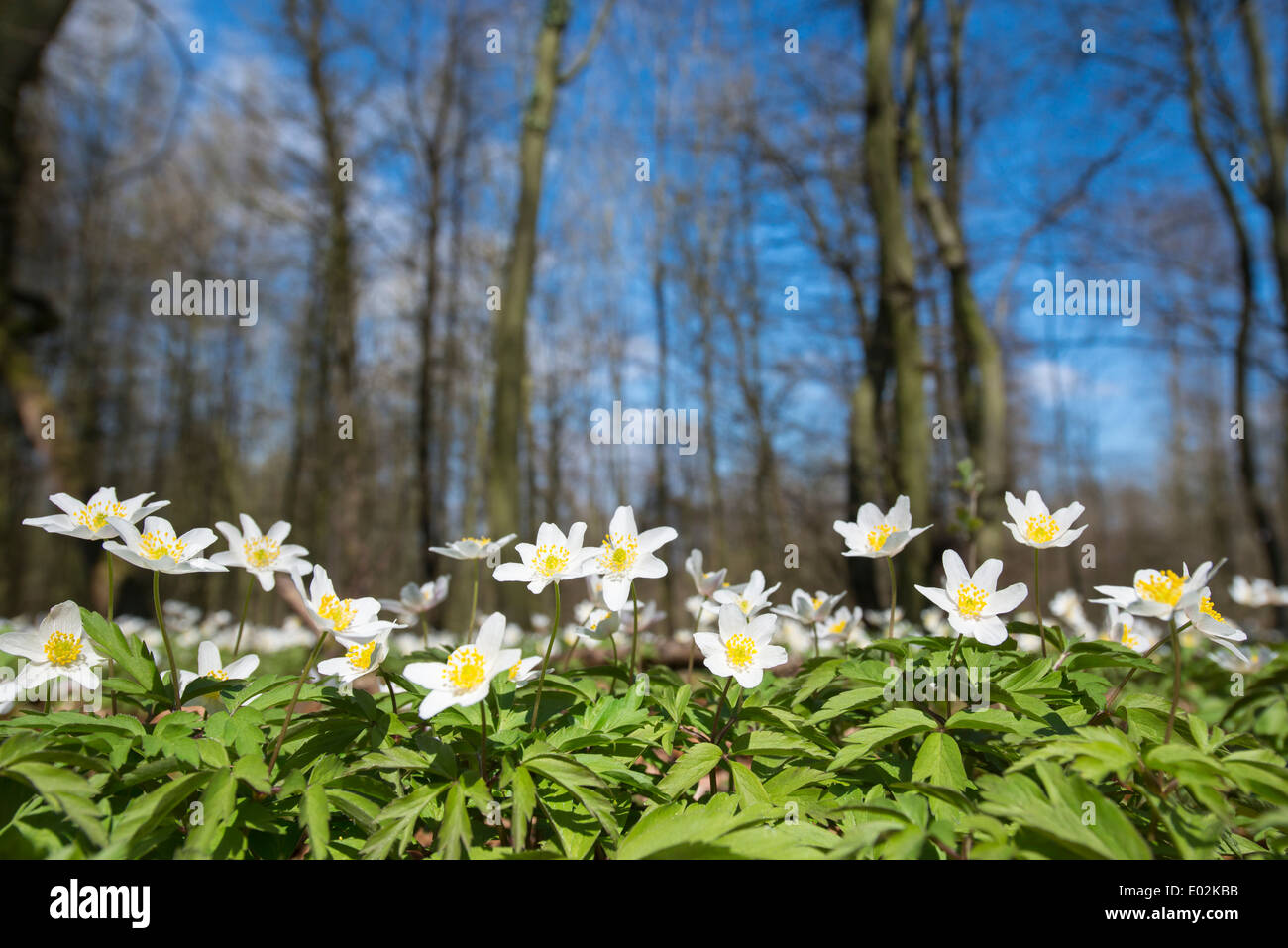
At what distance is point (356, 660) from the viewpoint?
1.32 metres

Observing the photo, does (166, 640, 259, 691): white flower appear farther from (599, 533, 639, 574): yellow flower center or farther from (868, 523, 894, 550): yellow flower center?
(868, 523, 894, 550): yellow flower center

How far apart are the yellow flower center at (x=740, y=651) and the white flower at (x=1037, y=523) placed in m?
0.62

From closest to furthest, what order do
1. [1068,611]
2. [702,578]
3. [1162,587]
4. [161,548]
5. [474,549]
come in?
[1162,587] < [161,548] < [474,549] < [702,578] < [1068,611]

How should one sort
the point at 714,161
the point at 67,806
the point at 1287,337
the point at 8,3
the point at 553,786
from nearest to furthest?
the point at 67,806
the point at 553,786
the point at 8,3
the point at 1287,337
the point at 714,161

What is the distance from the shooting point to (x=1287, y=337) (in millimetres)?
8602

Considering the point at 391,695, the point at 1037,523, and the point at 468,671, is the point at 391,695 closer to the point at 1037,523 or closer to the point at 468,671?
the point at 468,671

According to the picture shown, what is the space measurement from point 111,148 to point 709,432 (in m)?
13.8

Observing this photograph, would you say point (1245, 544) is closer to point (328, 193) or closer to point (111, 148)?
point (328, 193)

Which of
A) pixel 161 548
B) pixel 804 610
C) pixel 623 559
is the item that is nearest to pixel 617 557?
pixel 623 559

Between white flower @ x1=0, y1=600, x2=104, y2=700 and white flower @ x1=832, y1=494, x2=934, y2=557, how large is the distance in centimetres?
149

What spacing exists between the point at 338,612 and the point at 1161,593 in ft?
4.86

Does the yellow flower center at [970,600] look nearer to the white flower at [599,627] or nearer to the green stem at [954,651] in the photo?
the green stem at [954,651]

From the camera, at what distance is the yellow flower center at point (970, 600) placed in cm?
135
